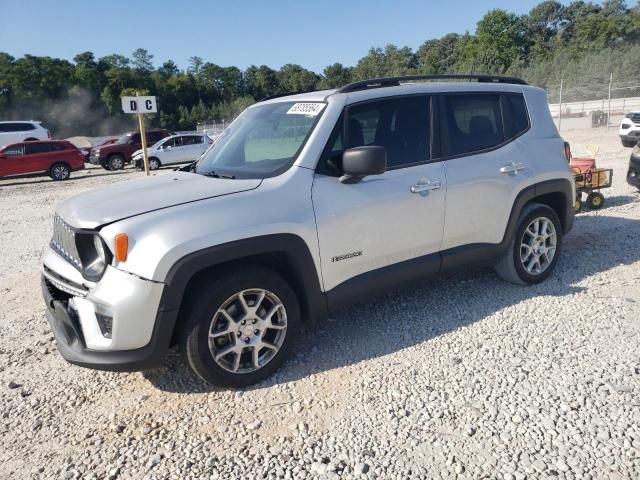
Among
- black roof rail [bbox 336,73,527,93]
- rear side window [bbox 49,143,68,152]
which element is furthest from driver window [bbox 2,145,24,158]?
black roof rail [bbox 336,73,527,93]

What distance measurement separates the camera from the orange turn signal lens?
2748 mm

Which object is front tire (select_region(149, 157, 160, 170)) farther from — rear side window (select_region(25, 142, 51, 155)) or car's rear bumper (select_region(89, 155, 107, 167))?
rear side window (select_region(25, 142, 51, 155))

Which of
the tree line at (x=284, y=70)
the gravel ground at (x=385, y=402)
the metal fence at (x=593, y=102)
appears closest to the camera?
the gravel ground at (x=385, y=402)

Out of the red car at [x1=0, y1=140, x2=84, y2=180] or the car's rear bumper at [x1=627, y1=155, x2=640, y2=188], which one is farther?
the red car at [x1=0, y1=140, x2=84, y2=180]

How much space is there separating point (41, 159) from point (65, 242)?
18.4 meters

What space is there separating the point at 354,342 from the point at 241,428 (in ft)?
3.97

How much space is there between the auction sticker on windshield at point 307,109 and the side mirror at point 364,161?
49 centimetres

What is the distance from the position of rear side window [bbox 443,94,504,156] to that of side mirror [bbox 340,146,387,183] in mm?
996

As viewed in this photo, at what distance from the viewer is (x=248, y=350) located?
10.5ft

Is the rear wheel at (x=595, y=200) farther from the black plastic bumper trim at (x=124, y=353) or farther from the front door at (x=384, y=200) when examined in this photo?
the black plastic bumper trim at (x=124, y=353)

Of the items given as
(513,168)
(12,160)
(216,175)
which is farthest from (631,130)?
(12,160)

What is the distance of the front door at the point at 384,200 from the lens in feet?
11.0

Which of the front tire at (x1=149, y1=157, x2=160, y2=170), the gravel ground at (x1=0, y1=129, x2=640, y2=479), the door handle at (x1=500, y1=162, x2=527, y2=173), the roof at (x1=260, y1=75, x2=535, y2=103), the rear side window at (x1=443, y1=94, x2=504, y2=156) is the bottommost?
the gravel ground at (x1=0, y1=129, x2=640, y2=479)

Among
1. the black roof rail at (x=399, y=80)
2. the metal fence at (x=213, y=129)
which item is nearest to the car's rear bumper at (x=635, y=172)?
the black roof rail at (x=399, y=80)
